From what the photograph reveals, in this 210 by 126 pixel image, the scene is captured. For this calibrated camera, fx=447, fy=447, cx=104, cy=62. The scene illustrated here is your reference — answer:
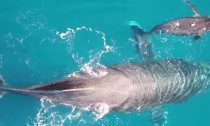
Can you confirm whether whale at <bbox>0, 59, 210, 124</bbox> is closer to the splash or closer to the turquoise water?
the turquoise water

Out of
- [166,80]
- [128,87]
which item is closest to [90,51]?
[166,80]

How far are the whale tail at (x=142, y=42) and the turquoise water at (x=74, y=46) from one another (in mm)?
228

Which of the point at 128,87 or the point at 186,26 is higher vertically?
the point at 186,26

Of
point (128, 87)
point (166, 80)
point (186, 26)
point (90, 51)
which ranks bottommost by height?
point (128, 87)

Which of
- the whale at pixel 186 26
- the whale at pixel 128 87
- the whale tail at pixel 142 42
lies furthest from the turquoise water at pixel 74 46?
the whale at pixel 128 87

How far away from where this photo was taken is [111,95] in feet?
28.3

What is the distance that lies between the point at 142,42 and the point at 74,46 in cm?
193

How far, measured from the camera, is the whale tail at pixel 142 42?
1234 centimetres

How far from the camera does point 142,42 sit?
1265 centimetres

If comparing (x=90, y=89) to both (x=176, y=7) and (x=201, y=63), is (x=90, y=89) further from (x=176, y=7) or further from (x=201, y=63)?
(x=176, y=7)

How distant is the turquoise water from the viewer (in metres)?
11.3

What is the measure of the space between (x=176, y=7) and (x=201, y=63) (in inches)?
91.3

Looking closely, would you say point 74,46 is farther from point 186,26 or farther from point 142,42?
point 186,26

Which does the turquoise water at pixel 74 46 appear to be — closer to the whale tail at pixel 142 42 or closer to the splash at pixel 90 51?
the splash at pixel 90 51
